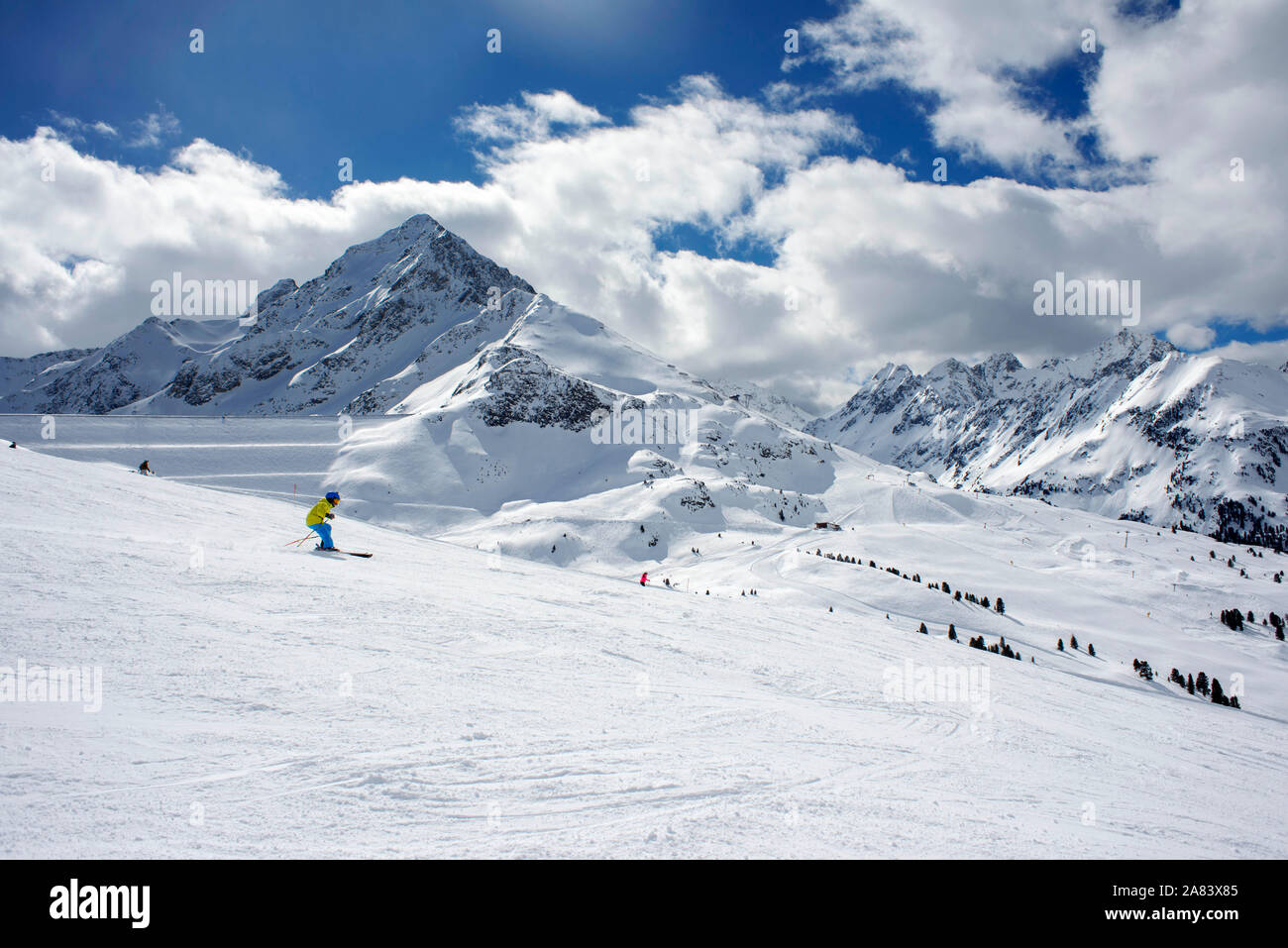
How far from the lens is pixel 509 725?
269 inches

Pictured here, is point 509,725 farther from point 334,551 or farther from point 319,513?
point 319,513

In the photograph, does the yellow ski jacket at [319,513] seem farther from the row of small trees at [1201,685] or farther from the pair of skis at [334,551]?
the row of small trees at [1201,685]

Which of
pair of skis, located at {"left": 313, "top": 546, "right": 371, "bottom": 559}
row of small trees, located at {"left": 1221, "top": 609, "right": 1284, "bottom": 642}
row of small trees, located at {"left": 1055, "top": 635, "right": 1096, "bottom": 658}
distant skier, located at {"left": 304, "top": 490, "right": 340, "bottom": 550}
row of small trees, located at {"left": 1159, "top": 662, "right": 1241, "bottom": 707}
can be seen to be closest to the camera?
pair of skis, located at {"left": 313, "top": 546, "right": 371, "bottom": 559}

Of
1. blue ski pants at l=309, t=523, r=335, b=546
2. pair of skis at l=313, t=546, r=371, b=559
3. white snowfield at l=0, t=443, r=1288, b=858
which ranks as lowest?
white snowfield at l=0, t=443, r=1288, b=858

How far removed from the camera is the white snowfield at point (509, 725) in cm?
469

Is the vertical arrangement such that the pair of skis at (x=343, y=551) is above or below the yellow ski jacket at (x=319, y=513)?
below

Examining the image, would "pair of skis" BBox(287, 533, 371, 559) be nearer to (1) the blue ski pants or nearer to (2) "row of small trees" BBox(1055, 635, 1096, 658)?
(1) the blue ski pants

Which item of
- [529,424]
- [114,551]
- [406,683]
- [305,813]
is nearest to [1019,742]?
[406,683]

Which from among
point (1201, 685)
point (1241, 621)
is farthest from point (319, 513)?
point (1241, 621)

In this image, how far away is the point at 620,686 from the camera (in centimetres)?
891

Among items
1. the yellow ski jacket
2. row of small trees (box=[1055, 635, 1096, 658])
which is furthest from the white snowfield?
row of small trees (box=[1055, 635, 1096, 658])

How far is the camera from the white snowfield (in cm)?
469

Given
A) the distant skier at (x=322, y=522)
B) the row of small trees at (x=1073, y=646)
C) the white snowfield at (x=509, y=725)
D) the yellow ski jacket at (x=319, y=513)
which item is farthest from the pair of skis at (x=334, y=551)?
the row of small trees at (x=1073, y=646)
